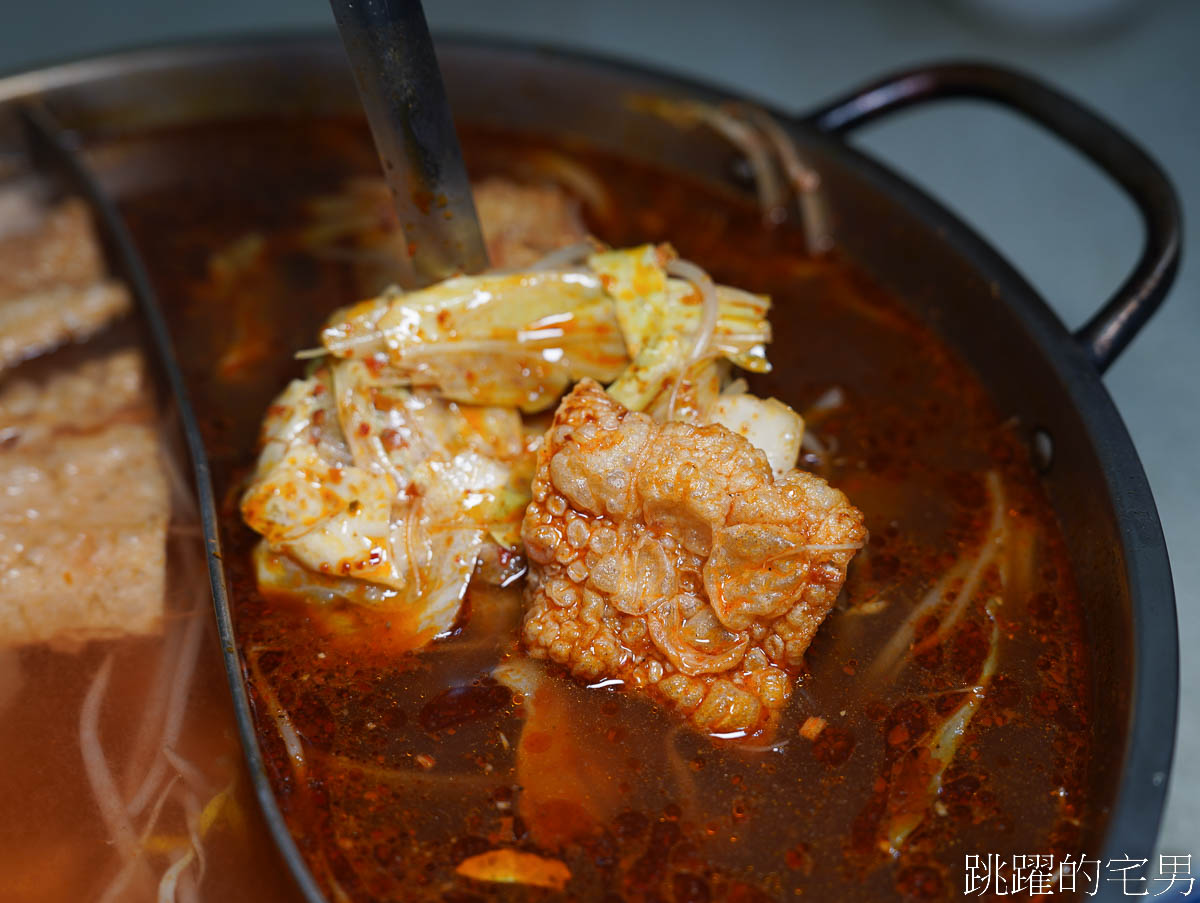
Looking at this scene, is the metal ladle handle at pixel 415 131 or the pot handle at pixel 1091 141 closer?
the metal ladle handle at pixel 415 131

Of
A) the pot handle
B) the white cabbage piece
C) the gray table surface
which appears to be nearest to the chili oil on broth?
the white cabbage piece

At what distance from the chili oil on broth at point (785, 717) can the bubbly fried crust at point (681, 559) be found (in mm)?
89

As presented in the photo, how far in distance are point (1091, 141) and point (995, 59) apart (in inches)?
77.1

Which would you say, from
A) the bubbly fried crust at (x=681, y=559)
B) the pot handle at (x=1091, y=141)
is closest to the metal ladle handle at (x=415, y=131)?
the bubbly fried crust at (x=681, y=559)

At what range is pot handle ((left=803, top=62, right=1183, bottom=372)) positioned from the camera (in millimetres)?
2412

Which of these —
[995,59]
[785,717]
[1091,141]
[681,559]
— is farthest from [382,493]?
[995,59]

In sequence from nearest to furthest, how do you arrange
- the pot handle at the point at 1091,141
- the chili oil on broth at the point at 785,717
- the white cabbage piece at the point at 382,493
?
1. the chili oil on broth at the point at 785,717
2. the white cabbage piece at the point at 382,493
3. the pot handle at the point at 1091,141

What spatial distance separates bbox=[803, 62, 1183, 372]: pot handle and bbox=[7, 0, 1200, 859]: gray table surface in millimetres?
601

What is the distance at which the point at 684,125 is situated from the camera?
3320 millimetres

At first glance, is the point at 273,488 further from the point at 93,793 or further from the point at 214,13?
the point at 214,13

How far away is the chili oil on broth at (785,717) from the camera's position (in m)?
1.93

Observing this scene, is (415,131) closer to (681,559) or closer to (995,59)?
(681,559)

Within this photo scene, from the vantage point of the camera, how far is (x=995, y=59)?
4.45 metres

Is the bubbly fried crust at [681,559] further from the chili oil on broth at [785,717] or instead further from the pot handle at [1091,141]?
the pot handle at [1091,141]
